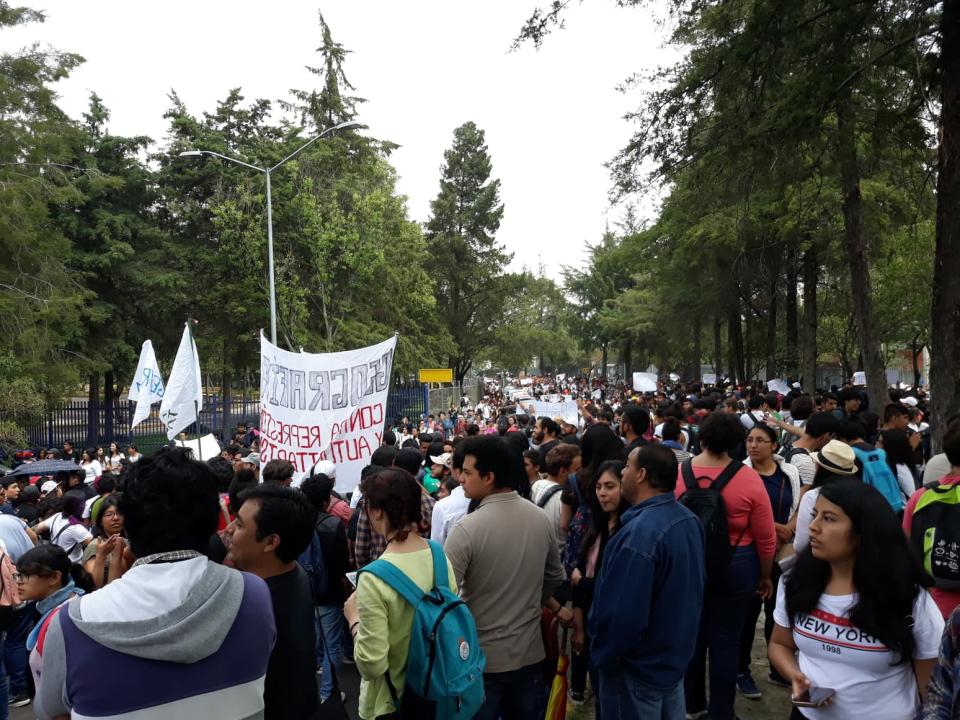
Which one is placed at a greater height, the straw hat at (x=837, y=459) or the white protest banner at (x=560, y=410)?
the straw hat at (x=837, y=459)

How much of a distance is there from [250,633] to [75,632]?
0.48 meters

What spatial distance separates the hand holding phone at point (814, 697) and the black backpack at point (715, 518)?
1548 mm

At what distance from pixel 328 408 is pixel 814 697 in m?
6.13

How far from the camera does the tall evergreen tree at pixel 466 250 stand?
167 ft

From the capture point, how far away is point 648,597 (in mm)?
3312

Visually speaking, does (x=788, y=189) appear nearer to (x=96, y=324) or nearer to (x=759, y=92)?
(x=759, y=92)

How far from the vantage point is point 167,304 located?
29.5 m

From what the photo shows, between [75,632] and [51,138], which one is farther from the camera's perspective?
[51,138]

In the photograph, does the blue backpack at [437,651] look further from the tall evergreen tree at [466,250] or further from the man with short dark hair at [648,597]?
the tall evergreen tree at [466,250]

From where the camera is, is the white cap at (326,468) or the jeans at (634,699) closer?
the jeans at (634,699)

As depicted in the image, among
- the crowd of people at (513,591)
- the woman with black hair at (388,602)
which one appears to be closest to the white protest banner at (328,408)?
the crowd of people at (513,591)

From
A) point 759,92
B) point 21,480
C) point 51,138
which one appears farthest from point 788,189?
point 51,138

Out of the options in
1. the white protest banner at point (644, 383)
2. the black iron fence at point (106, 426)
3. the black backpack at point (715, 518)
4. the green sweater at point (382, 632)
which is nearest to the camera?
the green sweater at point (382, 632)

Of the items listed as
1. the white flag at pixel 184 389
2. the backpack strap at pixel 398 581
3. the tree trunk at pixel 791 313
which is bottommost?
the backpack strap at pixel 398 581
